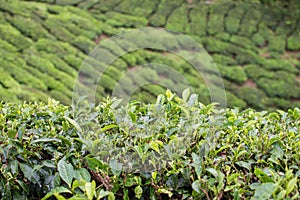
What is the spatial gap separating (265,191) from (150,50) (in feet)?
16.6

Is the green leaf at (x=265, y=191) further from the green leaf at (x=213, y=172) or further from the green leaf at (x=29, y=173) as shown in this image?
the green leaf at (x=29, y=173)

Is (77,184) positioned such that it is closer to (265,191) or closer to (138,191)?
(138,191)

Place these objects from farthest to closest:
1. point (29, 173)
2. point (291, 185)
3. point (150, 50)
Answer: point (150, 50), point (29, 173), point (291, 185)

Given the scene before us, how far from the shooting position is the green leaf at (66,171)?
4.00 feet

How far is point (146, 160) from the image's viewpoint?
52.2 inches

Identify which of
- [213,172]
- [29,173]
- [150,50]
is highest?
[213,172]

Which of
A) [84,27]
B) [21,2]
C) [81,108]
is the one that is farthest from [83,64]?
[81,108]

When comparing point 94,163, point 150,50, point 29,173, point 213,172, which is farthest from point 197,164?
point 150,50

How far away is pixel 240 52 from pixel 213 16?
1.04m

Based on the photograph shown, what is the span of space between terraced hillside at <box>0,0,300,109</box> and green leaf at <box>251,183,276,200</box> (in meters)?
3.41

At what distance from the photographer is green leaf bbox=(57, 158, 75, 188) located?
122 cm

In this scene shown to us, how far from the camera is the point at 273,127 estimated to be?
1.69 meters

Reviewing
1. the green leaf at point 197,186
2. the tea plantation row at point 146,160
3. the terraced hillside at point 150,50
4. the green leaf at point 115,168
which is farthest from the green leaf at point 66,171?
the terraced hillside at point 150,50

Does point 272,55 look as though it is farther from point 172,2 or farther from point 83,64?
point 83,64
